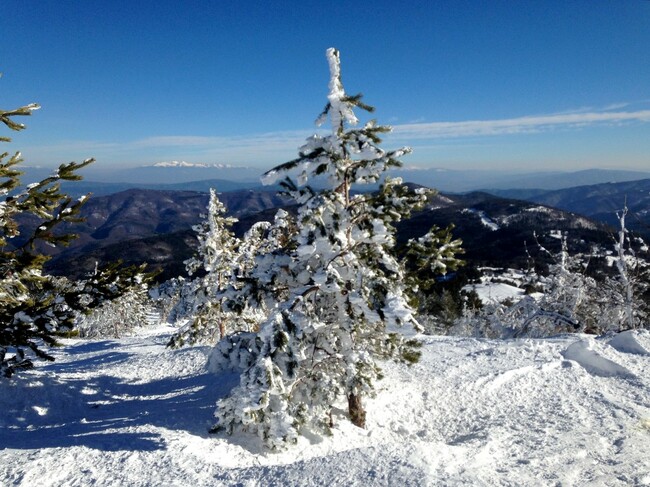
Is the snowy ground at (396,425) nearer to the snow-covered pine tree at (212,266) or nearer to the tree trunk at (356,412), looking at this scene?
the tree trunk at (356,412)

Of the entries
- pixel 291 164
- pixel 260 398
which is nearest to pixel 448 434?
pixel 260 398

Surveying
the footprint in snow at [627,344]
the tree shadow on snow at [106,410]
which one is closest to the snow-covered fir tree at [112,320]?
the tree shadow on snow at [106,410]

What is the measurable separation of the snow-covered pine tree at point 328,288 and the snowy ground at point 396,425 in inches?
44.7

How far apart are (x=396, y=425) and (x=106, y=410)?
8.11m

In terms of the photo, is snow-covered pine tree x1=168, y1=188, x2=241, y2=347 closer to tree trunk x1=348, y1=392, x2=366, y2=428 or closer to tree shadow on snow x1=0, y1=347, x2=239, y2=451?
tree shadow on snow x1=0, y1=347, x2=239, y2=451

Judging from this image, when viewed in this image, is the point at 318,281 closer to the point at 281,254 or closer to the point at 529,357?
the point at 281,254

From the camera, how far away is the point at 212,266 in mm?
19672

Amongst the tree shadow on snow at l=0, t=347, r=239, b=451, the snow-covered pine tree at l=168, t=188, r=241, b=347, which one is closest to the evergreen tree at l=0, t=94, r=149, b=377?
the tree shadow on snow at l=0, t=347, r=239, b=451

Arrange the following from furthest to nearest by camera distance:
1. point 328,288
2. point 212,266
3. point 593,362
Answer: point 212,266, point 593,362, point 328,288

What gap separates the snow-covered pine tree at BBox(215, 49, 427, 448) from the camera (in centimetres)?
802

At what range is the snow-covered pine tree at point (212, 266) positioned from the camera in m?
18.9

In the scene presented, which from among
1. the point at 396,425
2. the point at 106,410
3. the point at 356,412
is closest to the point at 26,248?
the point at 106,410

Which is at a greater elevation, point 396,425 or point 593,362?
point 593,362

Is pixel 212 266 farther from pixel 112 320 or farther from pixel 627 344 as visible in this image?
pixel 112 320
